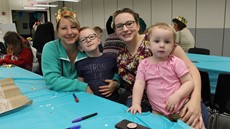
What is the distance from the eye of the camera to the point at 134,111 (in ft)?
3.84

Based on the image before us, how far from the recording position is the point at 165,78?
142 centimetres

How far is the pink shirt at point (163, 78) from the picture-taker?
141 centimetres

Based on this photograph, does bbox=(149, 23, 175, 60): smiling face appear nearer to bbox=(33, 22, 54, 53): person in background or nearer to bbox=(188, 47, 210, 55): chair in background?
bbox=(188, 47, 210, 55): chair in background

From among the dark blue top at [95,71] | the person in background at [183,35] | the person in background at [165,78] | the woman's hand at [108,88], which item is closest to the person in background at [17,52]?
the dark blue top at [95,71]

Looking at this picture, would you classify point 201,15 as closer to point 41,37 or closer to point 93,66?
point 41,37

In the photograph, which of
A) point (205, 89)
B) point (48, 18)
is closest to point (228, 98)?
point (205, 89)

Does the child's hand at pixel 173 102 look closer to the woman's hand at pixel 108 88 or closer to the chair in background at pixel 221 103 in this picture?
the woman's hand at pixel 108 88

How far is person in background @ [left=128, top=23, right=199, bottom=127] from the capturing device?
1.37m

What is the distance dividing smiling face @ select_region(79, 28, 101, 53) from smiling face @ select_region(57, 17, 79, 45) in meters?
0.06

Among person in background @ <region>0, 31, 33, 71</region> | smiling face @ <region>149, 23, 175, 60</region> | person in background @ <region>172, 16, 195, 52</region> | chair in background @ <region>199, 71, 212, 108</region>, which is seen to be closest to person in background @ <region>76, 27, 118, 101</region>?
smiling face @ <region>149, 23, 175, 60</region>

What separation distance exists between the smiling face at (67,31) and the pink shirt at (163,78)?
68 cm

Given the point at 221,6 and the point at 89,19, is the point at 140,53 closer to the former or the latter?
the point at 221,6

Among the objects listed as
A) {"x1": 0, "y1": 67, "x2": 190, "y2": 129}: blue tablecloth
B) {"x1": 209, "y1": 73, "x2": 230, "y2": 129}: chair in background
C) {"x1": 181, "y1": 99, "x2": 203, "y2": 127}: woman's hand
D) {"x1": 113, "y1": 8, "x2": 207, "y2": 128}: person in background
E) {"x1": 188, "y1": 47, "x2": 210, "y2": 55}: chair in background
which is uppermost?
{"x1": 113, "y1": 8, "x2": 207, "y2": 128}: person in background

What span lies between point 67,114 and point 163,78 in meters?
0.68
